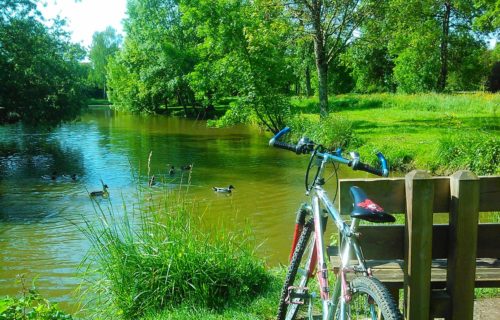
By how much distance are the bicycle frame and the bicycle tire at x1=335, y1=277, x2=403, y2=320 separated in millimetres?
49

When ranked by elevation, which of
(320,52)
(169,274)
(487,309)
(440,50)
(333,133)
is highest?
(440,50)

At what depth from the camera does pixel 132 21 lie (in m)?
47.9

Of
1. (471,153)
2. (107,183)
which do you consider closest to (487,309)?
(471,153)

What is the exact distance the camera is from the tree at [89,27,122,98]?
274 feet

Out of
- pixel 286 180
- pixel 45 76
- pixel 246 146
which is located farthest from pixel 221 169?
pixel 45 76

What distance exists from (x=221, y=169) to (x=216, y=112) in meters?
24.3

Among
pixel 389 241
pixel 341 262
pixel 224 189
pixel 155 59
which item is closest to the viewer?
pixel 341 262

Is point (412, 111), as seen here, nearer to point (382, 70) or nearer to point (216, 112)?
point (216, 112)

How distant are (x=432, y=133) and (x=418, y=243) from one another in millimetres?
15541

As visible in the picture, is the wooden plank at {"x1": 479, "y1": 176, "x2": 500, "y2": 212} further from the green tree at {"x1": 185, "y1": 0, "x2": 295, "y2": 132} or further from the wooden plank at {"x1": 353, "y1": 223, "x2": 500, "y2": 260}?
the green tree at {"x1": 185, "y1": 0, "x2": 295, "y2": 132}

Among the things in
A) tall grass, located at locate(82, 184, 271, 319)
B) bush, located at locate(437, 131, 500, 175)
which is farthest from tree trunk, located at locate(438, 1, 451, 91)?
tall grass, located at locate(82, 184, 271, 319)

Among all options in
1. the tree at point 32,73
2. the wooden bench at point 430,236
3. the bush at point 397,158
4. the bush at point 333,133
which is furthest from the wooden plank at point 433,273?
the tree at point 32,73

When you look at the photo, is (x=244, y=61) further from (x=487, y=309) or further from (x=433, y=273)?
(x=433, y=273)

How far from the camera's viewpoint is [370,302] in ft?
8.07
